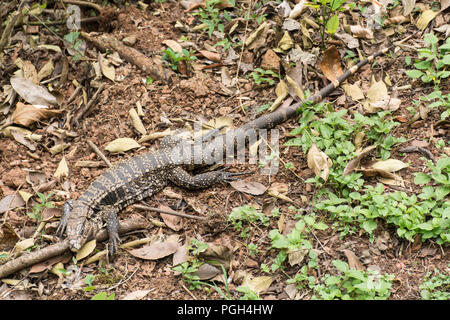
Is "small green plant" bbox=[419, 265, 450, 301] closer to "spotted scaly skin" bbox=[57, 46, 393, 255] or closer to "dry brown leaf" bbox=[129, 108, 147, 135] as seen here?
"spotted scaly skin" bbox=[57, 46, 393, 255]

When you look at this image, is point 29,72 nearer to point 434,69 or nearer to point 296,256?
point 296,256

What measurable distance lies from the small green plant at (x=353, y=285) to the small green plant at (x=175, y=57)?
436cm

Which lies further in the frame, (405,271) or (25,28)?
(25,28)

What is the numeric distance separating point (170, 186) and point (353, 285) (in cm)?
333

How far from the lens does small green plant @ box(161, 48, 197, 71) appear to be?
768 centimetres

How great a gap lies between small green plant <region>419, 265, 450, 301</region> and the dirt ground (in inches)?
3.8

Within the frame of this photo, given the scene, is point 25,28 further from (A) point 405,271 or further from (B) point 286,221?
(A) point 405,271

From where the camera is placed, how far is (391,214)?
5.04 m

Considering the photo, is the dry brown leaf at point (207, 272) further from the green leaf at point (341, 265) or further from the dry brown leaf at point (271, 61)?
the dry brown leaf at point (271, 61)

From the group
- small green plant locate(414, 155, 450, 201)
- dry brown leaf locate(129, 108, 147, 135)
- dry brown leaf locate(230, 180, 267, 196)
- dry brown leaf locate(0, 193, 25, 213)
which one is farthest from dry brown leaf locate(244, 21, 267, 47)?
dry brown leaf locate(0, 193, 25, 213)

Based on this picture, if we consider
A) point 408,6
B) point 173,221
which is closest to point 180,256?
point 173,221

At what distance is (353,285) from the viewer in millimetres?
4664
